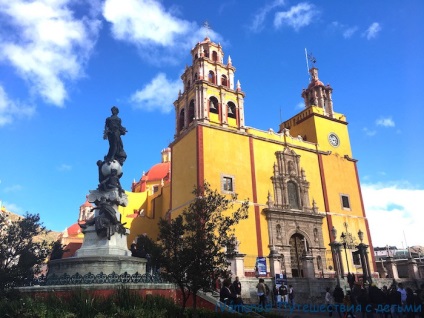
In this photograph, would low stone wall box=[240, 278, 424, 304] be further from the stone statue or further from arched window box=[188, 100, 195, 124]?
arched window box=[188, 100, 195, 124]

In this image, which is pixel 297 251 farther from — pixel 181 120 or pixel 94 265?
pixel 94 265

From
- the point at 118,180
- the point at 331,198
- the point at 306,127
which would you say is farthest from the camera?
the point at 306,127

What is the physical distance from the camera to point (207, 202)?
10109mm

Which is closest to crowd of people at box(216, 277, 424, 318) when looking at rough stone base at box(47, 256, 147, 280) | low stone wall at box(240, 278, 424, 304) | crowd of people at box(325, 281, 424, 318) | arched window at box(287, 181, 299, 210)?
crowd of people at box(325, 281, 424, 318)

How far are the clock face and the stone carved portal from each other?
4804mm

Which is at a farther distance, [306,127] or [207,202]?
[306,127]

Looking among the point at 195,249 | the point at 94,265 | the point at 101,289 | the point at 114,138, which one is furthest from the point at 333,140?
the point at 101,289

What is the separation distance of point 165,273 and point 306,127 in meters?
24.5

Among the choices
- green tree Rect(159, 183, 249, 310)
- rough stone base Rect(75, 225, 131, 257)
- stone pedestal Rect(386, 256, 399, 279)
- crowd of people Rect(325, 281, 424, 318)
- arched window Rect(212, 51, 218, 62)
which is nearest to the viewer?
green tree Rect(159, 183, 249, 310)

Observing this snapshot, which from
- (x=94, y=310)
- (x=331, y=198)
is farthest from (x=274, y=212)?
(x=94, y=310)

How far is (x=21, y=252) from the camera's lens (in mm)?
16078

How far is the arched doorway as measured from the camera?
2412 cm

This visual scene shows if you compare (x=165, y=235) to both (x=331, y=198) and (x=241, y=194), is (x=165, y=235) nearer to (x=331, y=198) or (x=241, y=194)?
(x=241, y=194)

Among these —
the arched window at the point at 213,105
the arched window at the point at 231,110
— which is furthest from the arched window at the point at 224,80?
the arched window at the point at 213,105
